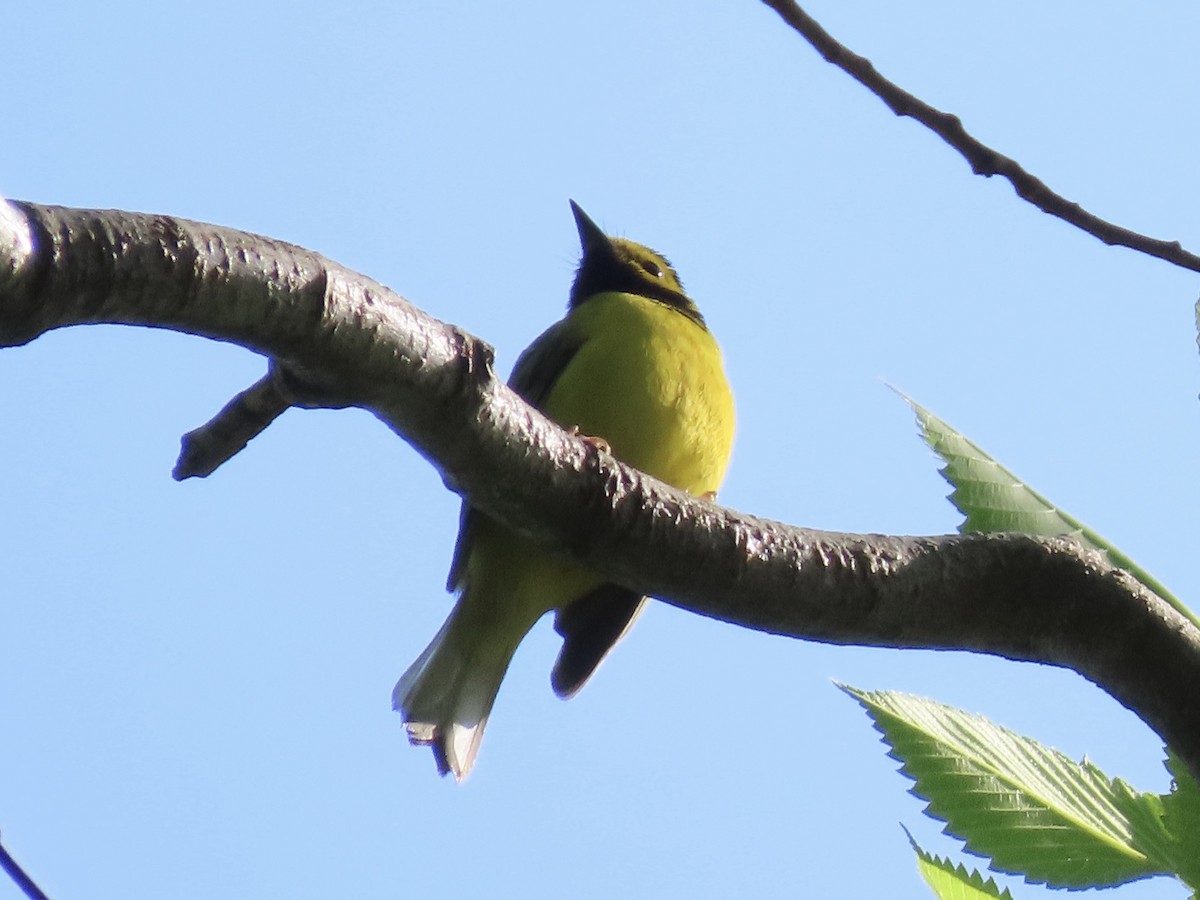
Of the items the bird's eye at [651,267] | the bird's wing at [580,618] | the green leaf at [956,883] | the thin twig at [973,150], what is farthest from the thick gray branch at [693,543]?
the bird's eye at [651,267]

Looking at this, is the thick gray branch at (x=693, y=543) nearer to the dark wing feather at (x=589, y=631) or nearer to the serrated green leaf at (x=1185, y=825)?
the serrated green leaf at (x=1185, y=825)

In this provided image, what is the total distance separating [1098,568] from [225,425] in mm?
1407

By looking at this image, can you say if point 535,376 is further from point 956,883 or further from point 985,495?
point 956,883

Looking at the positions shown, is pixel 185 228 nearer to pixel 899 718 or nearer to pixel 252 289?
pixel 252 289

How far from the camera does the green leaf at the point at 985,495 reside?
89.0 inches

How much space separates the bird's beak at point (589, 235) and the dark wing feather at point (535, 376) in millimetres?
1262

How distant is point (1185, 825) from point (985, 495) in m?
0.62

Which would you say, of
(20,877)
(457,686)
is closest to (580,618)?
(457,686)

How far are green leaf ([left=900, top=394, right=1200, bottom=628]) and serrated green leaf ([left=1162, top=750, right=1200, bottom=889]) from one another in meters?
0.47

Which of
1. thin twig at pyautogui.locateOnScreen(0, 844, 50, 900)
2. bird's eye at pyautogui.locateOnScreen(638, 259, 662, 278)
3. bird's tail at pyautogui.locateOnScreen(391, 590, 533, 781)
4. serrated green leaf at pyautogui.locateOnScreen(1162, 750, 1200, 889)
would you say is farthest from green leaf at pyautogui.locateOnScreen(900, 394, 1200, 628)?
bird's eye at pyautogui.locateOnScreen(638, 259, 662, 278)

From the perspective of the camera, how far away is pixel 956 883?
191cm

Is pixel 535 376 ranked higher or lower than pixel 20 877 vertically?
higher

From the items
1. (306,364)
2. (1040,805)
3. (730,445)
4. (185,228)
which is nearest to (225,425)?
(306,364)

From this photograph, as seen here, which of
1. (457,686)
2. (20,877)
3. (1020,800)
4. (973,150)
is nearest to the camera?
(20,877)
